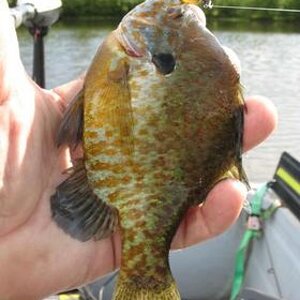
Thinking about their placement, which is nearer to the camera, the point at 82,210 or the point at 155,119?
the point at 155,119

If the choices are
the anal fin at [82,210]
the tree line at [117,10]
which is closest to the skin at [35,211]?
the anal fin at [82,210]

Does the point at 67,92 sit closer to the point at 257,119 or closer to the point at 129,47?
the point at 129,47

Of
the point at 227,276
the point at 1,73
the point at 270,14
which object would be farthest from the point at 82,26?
the point at 1,73

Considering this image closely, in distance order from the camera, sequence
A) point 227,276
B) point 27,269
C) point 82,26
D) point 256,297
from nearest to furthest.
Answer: point 27,269 → point 256,297 → point 227,276 → point 82,26

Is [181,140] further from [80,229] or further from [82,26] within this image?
[82,26]

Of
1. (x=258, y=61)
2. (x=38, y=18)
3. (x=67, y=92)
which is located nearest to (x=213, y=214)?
(x=67, y=92)

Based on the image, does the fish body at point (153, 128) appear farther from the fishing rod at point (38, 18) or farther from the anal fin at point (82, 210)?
the fishing rod at point (38, 18)
